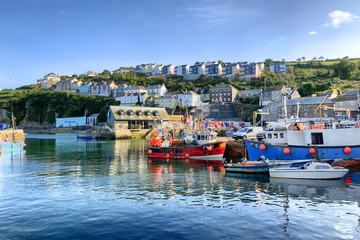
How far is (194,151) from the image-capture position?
1339 inches

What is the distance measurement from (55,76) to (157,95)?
346ft

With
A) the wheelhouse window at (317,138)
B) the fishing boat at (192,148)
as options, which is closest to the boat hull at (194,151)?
the fishing boat at (192,148)

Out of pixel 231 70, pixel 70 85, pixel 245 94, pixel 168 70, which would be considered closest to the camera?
pixel 245 94

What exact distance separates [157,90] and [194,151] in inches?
3543

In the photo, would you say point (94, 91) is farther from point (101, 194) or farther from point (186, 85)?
point (101, 194)

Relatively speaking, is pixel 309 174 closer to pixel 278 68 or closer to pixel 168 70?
pixel 278 68

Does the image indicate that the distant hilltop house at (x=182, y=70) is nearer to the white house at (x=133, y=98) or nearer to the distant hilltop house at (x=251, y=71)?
the distant hilltop house at (x=251, y=71)

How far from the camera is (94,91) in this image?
5689 inches

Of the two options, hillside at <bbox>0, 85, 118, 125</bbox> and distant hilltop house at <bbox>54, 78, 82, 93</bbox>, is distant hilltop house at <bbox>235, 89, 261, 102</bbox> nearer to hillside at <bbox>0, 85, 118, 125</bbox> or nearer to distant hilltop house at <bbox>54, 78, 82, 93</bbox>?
hillside at <bbox>0, 85, 118, 125</bbox>

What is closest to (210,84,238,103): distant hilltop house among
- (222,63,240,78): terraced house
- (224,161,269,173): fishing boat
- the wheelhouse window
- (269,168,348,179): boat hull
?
(222,63,240,78): terraced house

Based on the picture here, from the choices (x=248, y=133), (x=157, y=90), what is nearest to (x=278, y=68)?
(x=157, y=90)

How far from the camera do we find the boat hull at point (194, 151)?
32.9m

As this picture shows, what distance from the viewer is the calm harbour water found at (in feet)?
36.4

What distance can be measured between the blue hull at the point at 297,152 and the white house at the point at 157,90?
95.6 m
